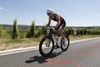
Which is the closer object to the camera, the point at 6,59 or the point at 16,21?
the point at 6,59

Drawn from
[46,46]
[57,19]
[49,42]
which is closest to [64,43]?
[49,42]

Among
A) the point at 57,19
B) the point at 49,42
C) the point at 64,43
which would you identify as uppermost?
the point at 57,19

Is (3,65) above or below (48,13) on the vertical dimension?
below

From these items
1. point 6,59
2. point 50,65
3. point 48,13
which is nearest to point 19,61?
point 6,59

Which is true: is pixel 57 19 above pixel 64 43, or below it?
above

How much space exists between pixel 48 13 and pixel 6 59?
2.60 metres

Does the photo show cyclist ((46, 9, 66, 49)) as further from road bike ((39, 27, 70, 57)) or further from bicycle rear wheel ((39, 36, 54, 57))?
bicycle rear wheel ((39, 36, 54, 57))

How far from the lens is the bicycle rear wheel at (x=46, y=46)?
7.06 m

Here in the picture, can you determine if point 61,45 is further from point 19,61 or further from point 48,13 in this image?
point 19,61

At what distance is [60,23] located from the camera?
7.95 metres

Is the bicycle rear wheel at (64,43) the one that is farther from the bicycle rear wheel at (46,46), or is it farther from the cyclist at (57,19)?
the bicycle rear wheel at (46,46)

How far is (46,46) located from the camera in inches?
285

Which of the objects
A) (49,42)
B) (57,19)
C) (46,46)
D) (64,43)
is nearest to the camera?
(46,46)

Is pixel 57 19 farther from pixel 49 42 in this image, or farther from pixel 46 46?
pixel 46 46
